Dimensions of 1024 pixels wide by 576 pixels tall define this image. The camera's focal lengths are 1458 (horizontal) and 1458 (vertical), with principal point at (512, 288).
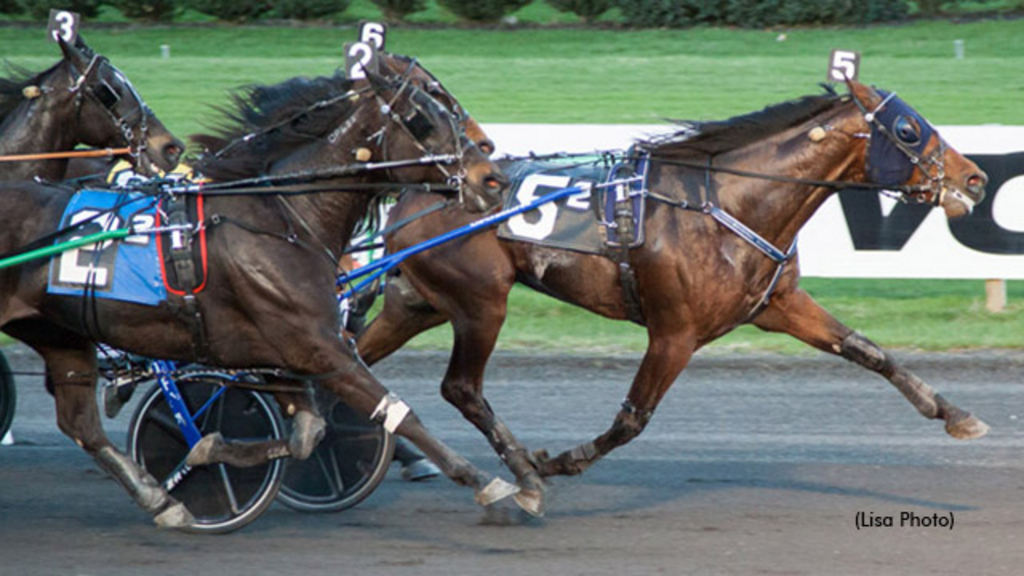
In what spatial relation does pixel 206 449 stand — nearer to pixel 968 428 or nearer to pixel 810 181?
pixel 810 181

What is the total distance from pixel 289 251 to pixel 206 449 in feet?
2.81

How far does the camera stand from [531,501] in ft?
18.7

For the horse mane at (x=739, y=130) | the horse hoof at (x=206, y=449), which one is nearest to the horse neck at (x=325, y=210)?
the horse hoof at (x=206, y=449)

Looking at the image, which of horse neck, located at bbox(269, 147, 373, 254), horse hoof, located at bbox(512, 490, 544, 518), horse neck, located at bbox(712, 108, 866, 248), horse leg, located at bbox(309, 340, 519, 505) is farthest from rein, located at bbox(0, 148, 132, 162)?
horse neck, located at bbox(712, 108, 866, 248)

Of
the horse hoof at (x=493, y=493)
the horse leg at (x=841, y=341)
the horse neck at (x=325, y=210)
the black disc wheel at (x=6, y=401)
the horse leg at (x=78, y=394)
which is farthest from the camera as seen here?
the black disc wheel at (x=6, y=401)

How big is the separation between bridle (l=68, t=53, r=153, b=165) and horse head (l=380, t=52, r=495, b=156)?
1.30m

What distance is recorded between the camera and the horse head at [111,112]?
700 centimetres

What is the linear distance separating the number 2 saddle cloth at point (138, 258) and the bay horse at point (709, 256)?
126cm

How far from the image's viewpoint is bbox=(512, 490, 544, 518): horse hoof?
18.6 ft


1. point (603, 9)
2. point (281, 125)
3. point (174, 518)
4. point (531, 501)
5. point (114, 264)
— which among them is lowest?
point (603, 9)

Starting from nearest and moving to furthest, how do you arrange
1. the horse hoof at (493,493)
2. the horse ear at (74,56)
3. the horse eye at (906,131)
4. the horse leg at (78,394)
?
1. the horse hoof at (493,493)
2. the horse leg at (78,394)
3. the horse eye at (906,131)
4. the horse ear at (74,56)

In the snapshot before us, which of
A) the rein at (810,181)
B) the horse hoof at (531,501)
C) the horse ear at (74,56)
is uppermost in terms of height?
the horse ear at (74,56)

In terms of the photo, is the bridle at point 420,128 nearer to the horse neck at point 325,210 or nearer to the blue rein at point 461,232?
the horse neck at point 325,210

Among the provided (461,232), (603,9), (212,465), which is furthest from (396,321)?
(603,9)
